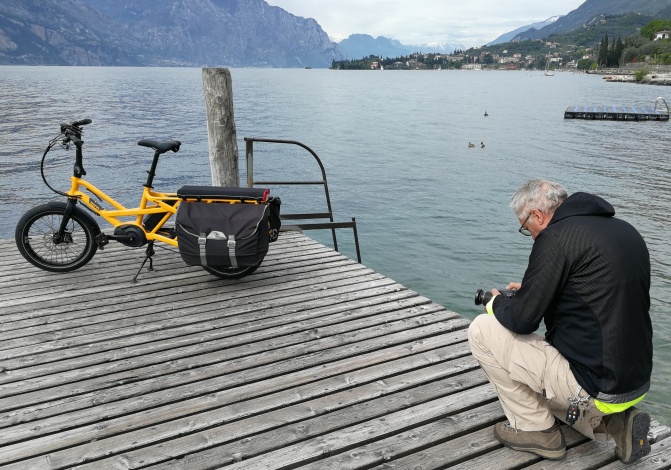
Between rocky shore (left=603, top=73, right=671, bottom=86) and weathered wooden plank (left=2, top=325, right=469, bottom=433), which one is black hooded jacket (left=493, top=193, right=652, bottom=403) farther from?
rocky shore (left=603, top=73, right=671, bottom=86)

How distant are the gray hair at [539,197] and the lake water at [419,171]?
474 cm

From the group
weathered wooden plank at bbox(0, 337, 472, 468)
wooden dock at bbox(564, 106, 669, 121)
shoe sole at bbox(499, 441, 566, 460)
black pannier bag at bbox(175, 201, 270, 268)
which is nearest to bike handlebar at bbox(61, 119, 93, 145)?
black pannier bag at bbox(175, 201, 270, 268)

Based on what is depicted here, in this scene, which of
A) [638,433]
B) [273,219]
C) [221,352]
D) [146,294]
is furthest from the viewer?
[273,219]

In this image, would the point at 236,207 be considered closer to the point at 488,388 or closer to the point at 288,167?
the point at 488,388

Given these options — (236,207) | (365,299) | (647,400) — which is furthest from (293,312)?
(647,400)

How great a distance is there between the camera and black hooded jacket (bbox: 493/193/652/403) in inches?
92.3

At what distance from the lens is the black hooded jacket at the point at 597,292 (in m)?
2.34

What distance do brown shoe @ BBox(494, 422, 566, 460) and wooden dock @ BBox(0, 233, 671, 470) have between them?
53 millimetres

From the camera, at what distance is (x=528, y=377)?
2.70 m

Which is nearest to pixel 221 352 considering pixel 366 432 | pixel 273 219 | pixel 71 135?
pixel 366 432

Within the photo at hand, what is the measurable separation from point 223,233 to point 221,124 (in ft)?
7.45

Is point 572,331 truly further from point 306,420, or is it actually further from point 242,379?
point 242,379

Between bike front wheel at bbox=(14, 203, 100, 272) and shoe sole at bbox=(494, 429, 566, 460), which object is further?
bike front wheel at bbox=(14, 203, 100, 272)

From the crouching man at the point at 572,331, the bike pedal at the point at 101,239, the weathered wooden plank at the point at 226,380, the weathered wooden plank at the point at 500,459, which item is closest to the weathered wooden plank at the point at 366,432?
the weathered wooden plank at the point at 500,459
